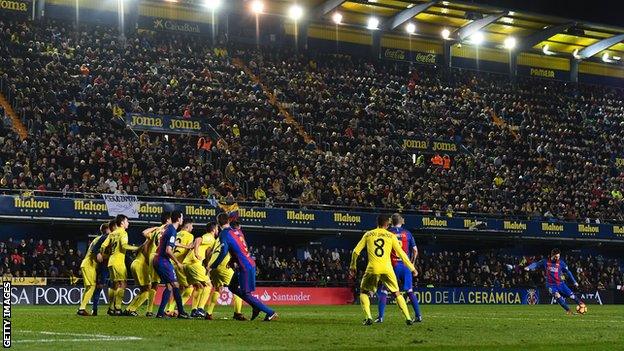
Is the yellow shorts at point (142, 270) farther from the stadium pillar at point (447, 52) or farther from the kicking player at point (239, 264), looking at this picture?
the stadium pillar at point (447, 52)

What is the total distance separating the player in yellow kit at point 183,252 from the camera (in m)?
24.1

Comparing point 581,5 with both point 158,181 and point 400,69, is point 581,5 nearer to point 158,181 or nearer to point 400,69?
point 400,69

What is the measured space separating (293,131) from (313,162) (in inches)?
113

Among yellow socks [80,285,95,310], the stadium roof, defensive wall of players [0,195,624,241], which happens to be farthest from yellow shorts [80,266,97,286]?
the stadium roof

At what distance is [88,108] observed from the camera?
45406 millimetres

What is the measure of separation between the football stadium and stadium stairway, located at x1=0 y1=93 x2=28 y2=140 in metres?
0.13

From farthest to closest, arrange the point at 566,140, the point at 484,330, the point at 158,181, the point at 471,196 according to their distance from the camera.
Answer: the point at 566,140 < the point at 471,196 < the point at 158,181 < the point at 484,330

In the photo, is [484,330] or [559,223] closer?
[484,330]

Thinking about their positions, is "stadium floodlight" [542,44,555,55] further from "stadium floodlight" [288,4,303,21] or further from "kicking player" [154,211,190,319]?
"kicking player" [154,211,190,319]

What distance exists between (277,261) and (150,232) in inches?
877

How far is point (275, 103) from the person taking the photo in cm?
Answer: 5534

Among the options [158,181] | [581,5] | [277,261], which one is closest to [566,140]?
[581,5]

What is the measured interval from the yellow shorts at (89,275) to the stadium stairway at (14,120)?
18310mm

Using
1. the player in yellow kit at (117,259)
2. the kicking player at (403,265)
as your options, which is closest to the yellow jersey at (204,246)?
the player in yellow kit at (117,259)
